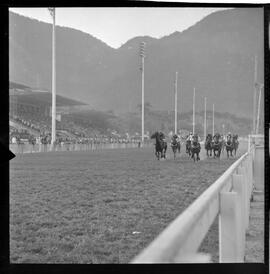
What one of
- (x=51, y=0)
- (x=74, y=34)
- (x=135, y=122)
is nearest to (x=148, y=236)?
(x=135, y=122)

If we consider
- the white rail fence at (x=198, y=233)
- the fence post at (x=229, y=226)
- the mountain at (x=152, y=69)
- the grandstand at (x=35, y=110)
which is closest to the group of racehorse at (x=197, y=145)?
the mountain at (x=152, y=69)

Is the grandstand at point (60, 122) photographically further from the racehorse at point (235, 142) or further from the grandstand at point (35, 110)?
the racehorse at point (235, 142)

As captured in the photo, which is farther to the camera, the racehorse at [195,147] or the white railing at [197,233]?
the racehorse at [195,147]

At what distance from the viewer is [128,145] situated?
11.4 ft

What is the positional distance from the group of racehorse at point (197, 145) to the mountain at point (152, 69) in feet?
0.82

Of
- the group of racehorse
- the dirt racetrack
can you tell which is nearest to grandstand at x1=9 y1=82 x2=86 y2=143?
the dirt racetrack

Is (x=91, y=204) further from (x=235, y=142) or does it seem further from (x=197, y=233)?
(x=197, y=233)

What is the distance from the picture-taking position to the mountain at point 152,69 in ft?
10.7

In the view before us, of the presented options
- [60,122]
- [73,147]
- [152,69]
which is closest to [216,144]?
[152,69]
